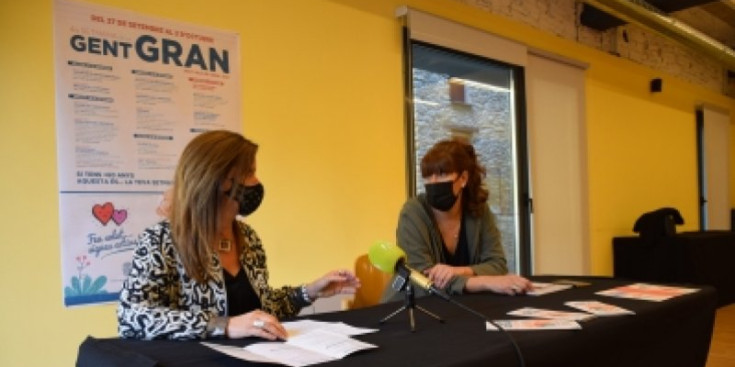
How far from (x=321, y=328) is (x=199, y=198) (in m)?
0.49

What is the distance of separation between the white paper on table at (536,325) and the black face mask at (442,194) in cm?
70

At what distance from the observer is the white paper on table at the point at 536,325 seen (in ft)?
4.74

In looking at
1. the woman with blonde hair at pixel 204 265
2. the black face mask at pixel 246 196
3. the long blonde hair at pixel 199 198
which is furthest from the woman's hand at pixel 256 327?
the black face mask at pixel 246 196

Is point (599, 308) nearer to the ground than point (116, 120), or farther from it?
nearer to the ground

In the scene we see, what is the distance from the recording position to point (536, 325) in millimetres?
1469

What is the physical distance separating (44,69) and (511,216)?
348cm

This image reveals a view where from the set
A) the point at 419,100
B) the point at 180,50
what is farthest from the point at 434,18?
the point at 180,50

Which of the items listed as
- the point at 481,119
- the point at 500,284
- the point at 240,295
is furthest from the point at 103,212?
the point at 481,119

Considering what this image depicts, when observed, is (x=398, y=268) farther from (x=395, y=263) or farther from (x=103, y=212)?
(x=103, y=212)

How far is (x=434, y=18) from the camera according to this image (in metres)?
3.74

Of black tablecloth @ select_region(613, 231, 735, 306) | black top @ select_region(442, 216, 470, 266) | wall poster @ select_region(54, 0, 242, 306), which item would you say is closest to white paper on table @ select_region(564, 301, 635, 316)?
black top @ select_region(442, 216, 470, 266)

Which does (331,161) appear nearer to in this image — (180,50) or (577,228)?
(180,50)

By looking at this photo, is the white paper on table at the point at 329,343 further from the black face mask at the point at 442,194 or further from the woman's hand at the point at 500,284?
the black face mask at the point at 442,194

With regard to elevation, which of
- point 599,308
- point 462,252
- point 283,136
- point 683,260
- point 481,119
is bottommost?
point 683,260
